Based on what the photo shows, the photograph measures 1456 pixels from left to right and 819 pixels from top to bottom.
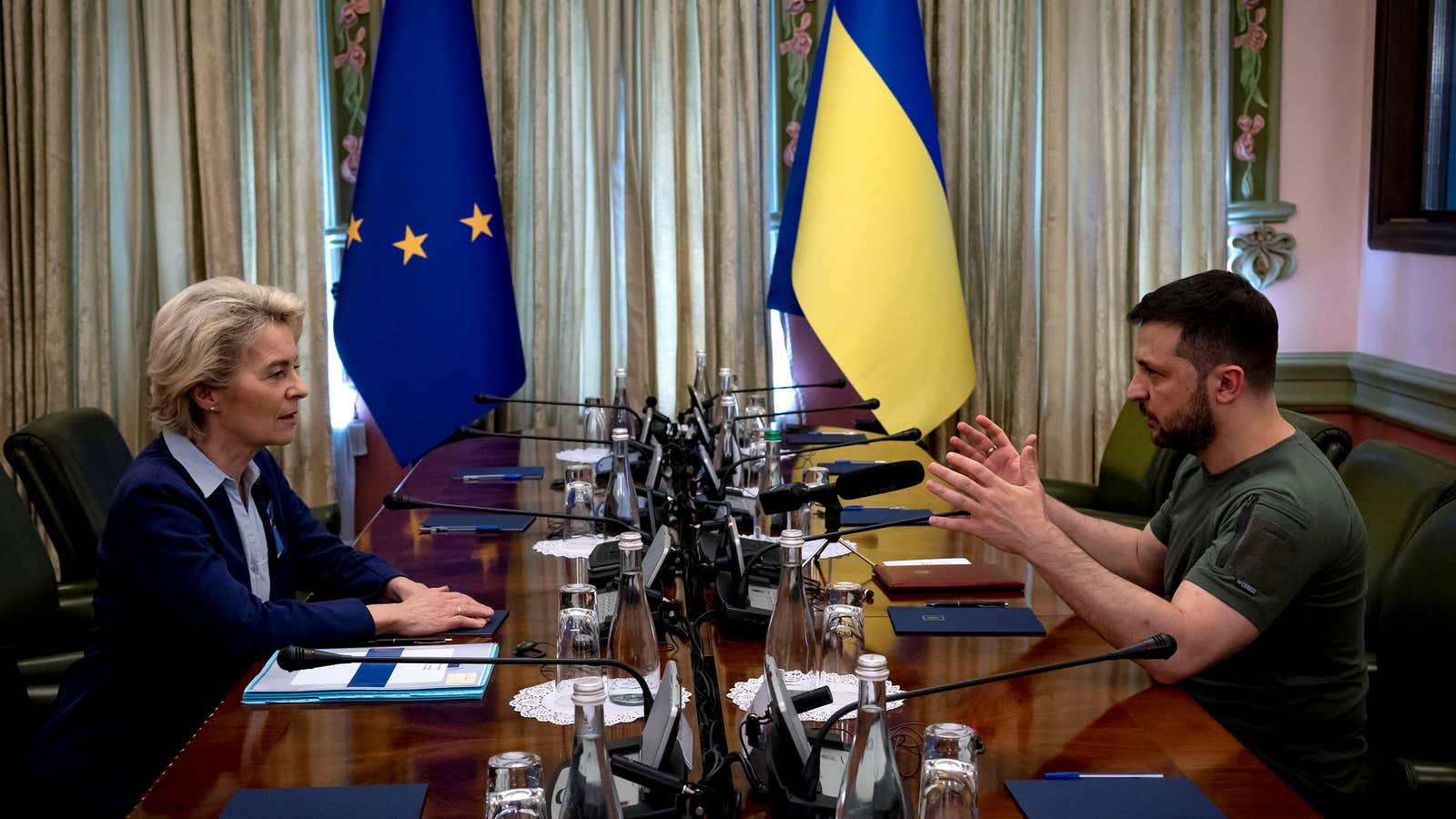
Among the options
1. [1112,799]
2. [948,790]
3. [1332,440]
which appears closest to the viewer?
[948,790]

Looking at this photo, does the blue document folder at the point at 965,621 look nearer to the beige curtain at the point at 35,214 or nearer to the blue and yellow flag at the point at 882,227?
the blue and yellow flag at the point at 882,227

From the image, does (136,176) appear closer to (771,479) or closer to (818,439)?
(818,439)

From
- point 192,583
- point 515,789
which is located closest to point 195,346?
point 192,583

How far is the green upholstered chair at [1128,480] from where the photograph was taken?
3656 millimetres

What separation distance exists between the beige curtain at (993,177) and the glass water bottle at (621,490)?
85.2 inches

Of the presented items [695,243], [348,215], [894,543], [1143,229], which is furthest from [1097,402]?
[348,215]

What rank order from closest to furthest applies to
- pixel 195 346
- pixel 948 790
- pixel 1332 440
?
1. pixel 948 790
2. pixel 195 346
3. pixel 1332 440

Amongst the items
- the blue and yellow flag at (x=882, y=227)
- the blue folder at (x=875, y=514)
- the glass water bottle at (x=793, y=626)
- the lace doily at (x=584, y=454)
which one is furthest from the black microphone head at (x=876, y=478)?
the blue and yellow flag at (x=882, y=227)

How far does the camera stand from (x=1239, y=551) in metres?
1.89

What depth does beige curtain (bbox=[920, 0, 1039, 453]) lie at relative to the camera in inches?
172

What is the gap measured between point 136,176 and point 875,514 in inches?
115

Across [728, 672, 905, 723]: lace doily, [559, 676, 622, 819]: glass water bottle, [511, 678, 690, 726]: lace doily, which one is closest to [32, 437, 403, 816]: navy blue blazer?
[511, 678, 690, 726]: lace doily

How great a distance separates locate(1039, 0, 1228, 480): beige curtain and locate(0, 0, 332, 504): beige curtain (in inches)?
95.2

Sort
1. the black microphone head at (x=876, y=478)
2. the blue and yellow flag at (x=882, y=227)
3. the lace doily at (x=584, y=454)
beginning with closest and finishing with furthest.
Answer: the black microphone head at (x=876, y=478) < the lace doily at (x=584, y=454) < the blue and yellow flag at (x=882, y=227)
